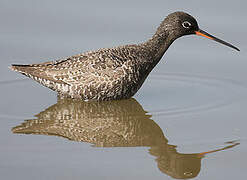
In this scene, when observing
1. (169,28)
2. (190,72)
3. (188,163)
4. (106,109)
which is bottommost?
(188,163)

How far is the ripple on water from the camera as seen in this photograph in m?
11.4

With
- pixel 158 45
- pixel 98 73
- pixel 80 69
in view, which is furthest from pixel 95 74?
pixel 158 45

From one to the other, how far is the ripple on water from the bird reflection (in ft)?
1.40

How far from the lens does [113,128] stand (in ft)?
33.7

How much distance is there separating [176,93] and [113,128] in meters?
2.55

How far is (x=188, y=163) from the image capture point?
8.75m

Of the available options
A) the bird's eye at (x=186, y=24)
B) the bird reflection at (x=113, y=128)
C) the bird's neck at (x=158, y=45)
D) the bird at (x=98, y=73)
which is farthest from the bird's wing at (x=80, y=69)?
the bird's eye at (x=186, y=24)

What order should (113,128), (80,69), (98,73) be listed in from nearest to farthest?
(113,128)
(98,73)
(80,69)

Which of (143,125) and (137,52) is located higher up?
(137,52)

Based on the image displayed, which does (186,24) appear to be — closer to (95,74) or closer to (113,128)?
(95,74)

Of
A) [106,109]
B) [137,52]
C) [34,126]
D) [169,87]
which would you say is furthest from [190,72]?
[34,126]

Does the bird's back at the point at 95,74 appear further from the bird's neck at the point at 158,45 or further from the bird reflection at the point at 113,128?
the bird's neck at the point at 158,45

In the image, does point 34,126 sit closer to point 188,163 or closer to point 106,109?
point 106,109

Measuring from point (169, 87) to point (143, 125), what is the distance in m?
2.54
